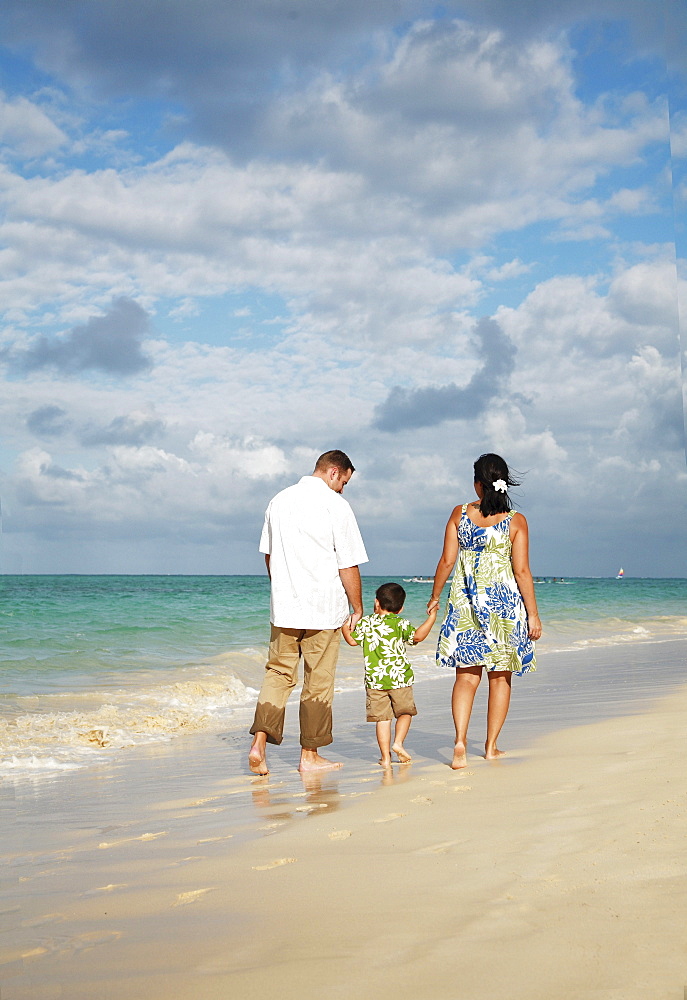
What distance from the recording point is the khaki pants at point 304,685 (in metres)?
5.13

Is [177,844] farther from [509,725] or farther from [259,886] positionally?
[509,725]

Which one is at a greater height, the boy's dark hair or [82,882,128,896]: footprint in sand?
the boy's dark hair

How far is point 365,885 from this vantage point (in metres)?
2.70

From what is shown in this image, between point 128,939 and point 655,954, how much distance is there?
1.40 meters

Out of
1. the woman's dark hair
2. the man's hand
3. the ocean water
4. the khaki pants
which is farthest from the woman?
the ocean water

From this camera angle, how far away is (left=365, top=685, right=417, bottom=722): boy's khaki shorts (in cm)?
520

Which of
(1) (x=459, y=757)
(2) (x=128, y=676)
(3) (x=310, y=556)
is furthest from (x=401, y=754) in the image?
(2) (x=128, y=676)

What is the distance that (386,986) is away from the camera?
1.98 meters

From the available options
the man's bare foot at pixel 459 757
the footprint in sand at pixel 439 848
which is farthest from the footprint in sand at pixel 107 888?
the man's bare foot at pixel 459 757

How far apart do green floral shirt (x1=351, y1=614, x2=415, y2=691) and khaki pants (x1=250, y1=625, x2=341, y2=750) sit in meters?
0.19

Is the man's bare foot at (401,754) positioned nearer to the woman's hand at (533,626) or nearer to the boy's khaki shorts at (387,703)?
the boy's khaki shorts at (387,703)

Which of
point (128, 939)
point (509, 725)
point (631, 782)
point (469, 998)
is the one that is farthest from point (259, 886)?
point (509, 725)

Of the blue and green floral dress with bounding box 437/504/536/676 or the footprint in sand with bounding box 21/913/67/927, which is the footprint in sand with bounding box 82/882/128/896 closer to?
the footprint in sand with bounding box 21/913/67/927

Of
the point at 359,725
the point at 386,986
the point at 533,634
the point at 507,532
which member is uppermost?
the point at 507,532
